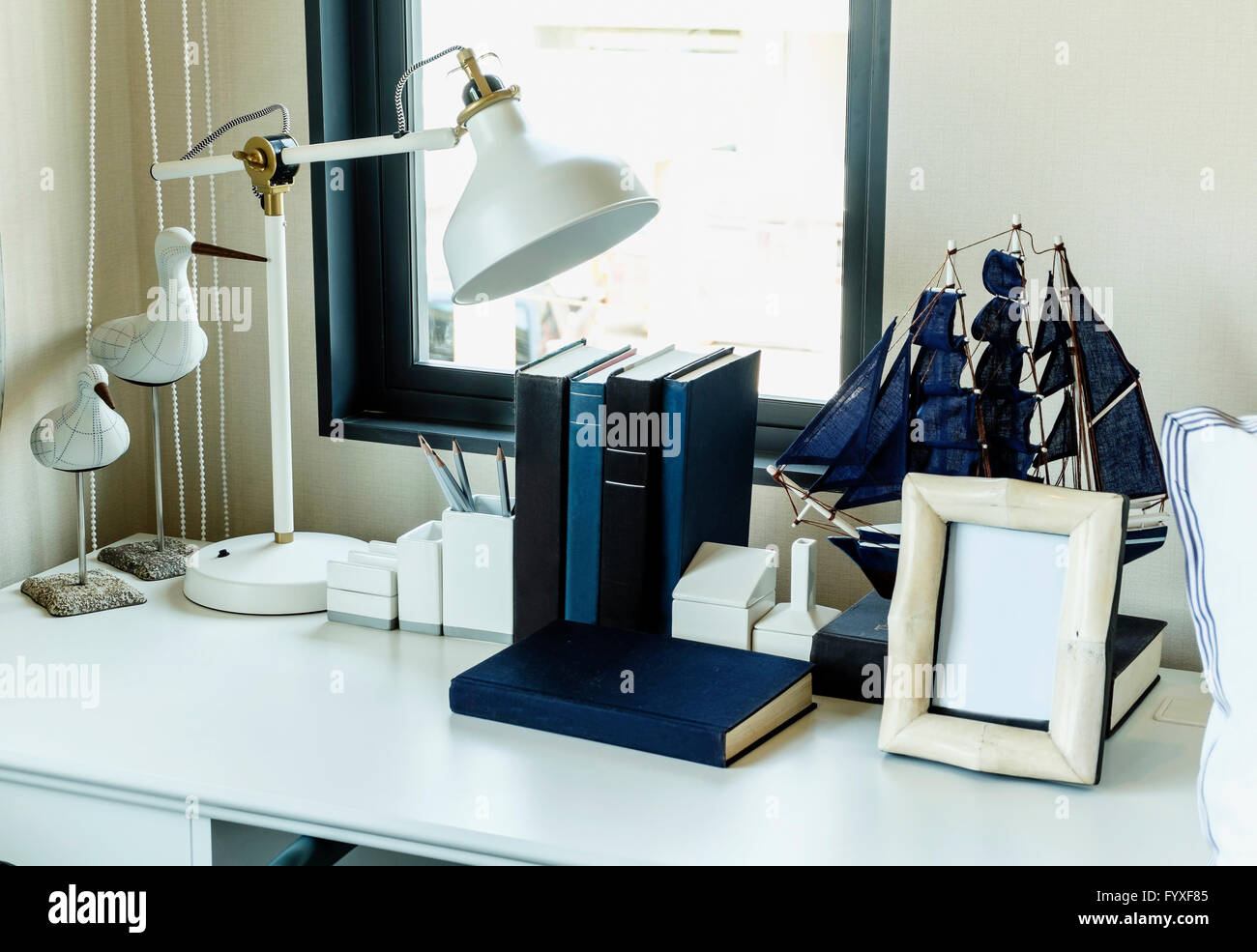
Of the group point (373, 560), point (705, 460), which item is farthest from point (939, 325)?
point (373, 560)

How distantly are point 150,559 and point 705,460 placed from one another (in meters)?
0.69

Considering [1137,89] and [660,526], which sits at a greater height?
[1137,89]

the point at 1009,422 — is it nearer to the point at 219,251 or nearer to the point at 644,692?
the point at 644,692

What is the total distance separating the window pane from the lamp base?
1.16 ft

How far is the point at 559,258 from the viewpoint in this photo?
1218mm

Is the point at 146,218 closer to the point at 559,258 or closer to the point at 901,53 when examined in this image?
the point at 559,258

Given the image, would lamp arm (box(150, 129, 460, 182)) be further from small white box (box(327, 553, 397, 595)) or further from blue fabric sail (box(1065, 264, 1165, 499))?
blue fabric sail (box(1065, 264, 1165, 499))

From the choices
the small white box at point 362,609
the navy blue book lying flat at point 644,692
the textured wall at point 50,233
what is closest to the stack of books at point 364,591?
the small white box at point 362,609

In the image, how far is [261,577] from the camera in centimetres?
139

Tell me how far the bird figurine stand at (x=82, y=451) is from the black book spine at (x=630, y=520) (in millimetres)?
536

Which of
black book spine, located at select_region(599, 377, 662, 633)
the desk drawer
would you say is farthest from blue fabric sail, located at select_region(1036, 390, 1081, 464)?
the desk drawer
